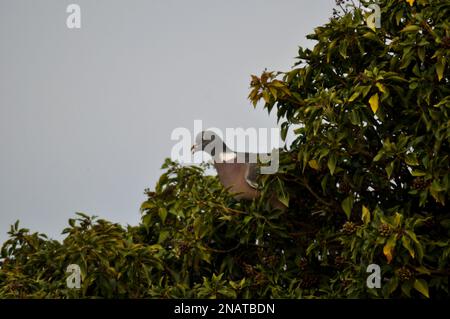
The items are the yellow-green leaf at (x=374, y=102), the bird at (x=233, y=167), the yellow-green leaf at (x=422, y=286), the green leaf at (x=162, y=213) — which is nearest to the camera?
the yellow-green leaf at (x=422, y=286)

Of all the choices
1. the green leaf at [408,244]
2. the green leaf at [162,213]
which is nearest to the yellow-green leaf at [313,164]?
the green leaf at [408,244]

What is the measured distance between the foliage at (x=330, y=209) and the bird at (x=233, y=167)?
17 centimetres

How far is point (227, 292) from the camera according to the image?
1059 centimetres

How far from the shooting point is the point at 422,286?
377 inches

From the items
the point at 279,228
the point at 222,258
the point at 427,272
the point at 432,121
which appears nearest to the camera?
the point at 427,272

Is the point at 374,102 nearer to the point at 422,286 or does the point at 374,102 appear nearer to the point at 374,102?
the point at 374,102

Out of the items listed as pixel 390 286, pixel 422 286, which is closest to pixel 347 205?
pixel 390 286

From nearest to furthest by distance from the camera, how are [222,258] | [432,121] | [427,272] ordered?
1. [427,272]
2. [432,121]
3. [222,258]

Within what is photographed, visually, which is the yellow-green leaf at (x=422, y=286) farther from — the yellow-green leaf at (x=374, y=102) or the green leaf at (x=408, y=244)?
the yellow-green leaf at (x=374, y=102)

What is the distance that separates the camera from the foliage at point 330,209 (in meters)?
9.95

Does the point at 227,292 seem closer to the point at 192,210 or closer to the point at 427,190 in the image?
the point at 192,210

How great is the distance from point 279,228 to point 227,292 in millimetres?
920

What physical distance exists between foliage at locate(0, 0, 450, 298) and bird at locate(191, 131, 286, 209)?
166 millimetres

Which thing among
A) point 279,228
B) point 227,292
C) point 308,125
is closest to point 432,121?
point 308,125
